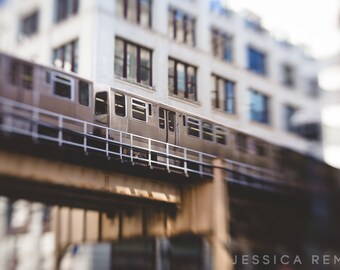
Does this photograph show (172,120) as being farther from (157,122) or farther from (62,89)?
(62,89)

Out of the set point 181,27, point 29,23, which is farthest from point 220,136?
point 29,23

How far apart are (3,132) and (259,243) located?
45.5 ft

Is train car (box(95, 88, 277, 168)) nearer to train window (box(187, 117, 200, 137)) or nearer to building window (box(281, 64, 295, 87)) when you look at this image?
train window (box(187, 117, 200, 137))

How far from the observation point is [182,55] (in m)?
18.0

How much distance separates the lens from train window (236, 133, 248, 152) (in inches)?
787

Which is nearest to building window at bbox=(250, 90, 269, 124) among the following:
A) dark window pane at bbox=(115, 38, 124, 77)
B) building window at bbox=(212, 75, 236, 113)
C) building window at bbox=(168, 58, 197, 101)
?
building window at bbox=(212, 75, 236, 113)

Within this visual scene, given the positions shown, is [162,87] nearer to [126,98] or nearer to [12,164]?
[126,98]

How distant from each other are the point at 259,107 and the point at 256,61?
8.74 feet

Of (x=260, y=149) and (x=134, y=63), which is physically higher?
(x=134, y=63)

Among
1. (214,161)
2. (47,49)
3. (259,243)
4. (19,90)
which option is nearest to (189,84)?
(214,161)

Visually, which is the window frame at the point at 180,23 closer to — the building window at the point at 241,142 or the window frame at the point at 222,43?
the window frame at the point at 222,43

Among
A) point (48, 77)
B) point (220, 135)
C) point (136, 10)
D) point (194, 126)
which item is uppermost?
point (136, 10)

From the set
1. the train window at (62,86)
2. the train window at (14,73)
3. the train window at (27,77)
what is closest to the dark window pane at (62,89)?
the train window at (62,86)

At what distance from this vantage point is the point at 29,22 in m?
24.9
